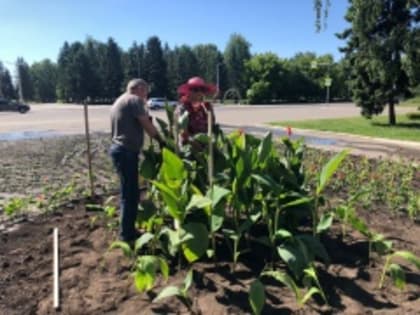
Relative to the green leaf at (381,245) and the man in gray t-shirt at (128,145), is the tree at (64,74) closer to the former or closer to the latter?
the man in gray t-shirt at (128,145)

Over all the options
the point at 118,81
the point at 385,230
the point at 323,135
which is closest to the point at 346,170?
the point at 385,230

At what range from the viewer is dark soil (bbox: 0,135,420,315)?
3.19 m

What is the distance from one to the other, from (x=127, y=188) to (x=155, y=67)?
68771mm

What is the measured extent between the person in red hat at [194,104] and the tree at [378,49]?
13245 mm

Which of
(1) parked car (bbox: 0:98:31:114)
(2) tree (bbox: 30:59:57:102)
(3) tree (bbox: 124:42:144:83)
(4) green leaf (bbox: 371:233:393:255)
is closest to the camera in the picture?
(4) green leaf (bbox: 371:233:393:255)

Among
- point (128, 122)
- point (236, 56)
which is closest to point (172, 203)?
point (128, 122)

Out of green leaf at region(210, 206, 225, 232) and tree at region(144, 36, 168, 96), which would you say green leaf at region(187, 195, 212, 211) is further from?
tree at region(144, 36, 168, 96)

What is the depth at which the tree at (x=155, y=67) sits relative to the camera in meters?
70.7

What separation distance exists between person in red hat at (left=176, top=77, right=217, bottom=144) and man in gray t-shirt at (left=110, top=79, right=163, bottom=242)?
1.28 ft

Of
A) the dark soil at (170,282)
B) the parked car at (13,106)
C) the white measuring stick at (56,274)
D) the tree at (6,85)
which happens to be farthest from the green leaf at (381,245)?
the tree at (6,85)

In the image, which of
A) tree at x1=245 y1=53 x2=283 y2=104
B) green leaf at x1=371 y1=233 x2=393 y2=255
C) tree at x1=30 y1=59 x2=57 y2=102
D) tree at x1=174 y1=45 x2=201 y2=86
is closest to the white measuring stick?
Result: green leaf at x1=371 y1=233 x2=393 y2=255

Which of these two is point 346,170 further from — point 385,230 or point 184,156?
point 184,156

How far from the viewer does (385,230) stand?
479cm

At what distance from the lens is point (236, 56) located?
85812 mm
